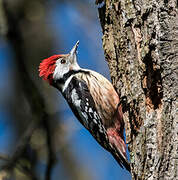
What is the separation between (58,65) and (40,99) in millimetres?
689

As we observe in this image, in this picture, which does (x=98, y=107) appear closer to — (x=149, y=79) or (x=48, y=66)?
(x=48, y=66)

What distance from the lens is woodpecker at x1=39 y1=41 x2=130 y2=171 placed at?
4.47 meters

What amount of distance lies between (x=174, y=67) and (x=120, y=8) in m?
0.81

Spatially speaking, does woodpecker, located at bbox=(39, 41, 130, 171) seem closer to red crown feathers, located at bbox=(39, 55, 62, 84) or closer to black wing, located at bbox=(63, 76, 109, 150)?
black wing, located at bbox=(63, 76, 109, 150)

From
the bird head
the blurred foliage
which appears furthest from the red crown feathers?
the blurred foliage

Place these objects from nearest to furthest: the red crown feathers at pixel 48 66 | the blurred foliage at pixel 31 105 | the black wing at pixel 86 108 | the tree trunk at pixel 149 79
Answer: the tree trunk at pixel 149 79
the blurred foliage at pixel 31 105
the black wing at pixel 86 108
the red crown feathers at pixel 48 66

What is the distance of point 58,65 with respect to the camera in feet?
17.0

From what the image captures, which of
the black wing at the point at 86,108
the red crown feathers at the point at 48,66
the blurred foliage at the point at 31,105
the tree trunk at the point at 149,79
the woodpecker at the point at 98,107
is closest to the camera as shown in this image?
the tree trunk at the point at 149,79

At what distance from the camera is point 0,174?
4160 millimetres

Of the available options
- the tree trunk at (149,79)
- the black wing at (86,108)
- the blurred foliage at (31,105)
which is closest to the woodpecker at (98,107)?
the black wing at (86,108)

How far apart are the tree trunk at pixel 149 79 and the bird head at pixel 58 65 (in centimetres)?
165

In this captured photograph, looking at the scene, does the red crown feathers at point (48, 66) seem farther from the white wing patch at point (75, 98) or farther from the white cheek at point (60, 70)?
the white wing patch at point (75, 98)

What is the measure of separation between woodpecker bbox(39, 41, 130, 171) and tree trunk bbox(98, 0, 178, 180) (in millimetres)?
959

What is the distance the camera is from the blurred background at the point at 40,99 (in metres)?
4.73
